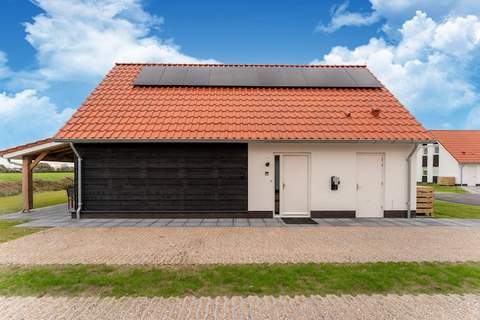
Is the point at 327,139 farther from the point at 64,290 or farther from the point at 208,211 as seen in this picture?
the point at 64,290

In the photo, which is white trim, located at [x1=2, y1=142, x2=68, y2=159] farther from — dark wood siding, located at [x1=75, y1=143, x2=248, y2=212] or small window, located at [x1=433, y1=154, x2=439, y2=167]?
small window, located at [x1=433, y1=154, x2=439, y2=167]

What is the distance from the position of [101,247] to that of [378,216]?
918 centimetres

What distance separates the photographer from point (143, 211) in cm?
976

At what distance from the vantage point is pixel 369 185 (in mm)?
10016

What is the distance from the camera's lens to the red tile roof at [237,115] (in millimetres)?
9656

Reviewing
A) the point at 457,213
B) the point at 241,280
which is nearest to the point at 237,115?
the point at 241,280

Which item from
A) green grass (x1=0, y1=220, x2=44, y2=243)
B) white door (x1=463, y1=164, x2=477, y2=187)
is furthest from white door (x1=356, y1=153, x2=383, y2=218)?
white door (x1=463, y1=164, x2=477, y2=187)

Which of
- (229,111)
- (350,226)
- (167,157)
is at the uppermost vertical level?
(229,111)

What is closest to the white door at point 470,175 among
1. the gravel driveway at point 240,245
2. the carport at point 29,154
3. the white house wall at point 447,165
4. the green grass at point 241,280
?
the white house wall at point 447,165

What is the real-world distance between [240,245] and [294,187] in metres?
4.03

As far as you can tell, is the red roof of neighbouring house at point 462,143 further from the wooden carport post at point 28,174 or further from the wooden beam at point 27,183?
the wooden beam at point 27,183

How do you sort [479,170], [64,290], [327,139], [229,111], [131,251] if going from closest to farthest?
[64,290]
[131,251]
[327,139]
[229,111]
[479,170]

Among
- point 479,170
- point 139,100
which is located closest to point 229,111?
point 139,100

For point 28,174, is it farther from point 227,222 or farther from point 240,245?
point 240,245
